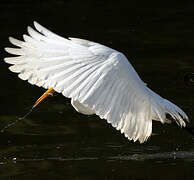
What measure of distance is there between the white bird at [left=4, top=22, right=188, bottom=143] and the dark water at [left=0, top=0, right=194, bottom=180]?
1.00 meters

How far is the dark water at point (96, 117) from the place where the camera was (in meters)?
6.26

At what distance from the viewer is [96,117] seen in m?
7.93

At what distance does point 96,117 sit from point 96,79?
299 cm

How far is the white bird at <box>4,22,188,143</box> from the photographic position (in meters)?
4.89

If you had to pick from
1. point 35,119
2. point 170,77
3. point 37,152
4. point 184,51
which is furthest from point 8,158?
point 184,51

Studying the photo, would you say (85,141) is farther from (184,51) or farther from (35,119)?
(184,51)

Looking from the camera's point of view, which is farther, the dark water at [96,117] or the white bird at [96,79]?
the dark water at [96,117]

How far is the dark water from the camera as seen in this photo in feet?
20.5

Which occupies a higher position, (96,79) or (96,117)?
(96,79)

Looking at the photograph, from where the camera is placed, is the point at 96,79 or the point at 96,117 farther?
the point at 96,117

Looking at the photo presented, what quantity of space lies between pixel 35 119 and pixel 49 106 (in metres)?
0.57

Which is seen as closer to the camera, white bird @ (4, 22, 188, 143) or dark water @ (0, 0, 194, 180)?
white bird @ (4, 22, 188, 143)

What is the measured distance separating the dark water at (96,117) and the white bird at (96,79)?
1.00 m

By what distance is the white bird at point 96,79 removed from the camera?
4.89 metres
